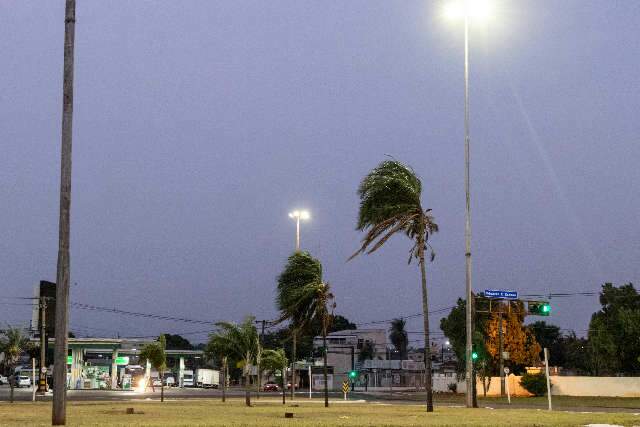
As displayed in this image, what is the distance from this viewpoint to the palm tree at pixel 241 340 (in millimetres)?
48188

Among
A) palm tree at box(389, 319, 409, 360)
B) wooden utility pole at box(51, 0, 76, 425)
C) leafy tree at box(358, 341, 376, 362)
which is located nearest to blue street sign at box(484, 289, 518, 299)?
wooden utility pole at box(51, 0, 76, 425)

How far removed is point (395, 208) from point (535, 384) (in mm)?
44160

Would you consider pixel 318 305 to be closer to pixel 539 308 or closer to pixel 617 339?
pixel 539 308

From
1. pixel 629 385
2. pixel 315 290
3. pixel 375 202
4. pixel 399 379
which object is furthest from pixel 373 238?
pixel 399 379

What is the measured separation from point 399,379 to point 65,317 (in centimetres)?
12095

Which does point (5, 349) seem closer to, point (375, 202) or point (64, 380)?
point (375, 202)

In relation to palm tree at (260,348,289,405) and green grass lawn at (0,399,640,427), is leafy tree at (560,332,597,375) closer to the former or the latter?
palm tree at (260,348,289,405)

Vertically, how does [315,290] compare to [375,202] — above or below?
below

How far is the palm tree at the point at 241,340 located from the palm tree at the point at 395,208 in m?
15.7

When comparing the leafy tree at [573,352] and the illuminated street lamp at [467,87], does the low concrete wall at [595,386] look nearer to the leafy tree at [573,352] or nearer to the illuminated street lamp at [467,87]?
the illuminated street lamp at [467,87]

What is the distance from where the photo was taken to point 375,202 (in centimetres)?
3434

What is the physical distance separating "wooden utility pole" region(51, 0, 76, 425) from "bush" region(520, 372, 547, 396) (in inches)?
2310

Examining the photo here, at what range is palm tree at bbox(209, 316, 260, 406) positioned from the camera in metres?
48.2

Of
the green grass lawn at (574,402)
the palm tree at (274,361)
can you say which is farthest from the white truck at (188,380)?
the green grass lawn at (574,402)
